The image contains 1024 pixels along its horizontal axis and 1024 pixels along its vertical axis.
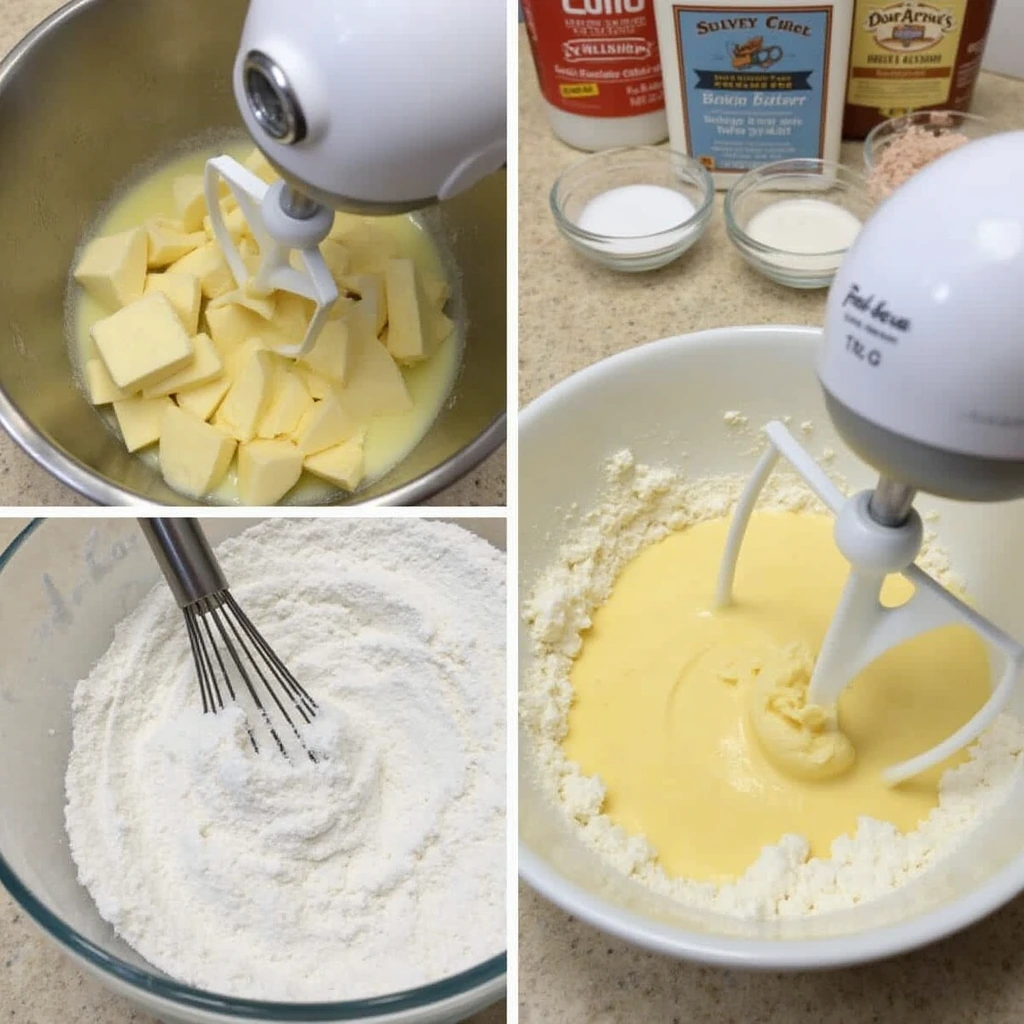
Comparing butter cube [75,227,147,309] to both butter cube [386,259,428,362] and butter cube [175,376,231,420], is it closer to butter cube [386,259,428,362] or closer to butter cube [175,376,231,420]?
butter cube [175,376,231,420]

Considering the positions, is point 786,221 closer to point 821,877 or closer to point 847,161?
point 847,161

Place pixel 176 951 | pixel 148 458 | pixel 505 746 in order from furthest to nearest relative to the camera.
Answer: pixel 148 458, pixel 505 746, pixel 176 951

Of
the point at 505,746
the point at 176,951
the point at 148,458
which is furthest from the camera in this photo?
the point at 148,458

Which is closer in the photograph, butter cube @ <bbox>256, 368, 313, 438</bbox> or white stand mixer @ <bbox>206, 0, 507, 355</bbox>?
white stand mixer @ <bbox>206, 0, 507, 355</bbox>

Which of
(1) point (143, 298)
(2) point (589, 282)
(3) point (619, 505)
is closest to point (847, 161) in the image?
(2) point (589, 282)

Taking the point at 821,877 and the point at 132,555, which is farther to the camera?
the point at 132,555

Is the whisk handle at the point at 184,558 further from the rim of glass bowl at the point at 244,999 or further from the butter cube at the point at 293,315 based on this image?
the butter cube at the point at 293,315

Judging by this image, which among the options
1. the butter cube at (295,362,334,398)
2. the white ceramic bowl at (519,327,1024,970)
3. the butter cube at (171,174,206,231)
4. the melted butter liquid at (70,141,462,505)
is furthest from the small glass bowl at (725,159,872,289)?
the butter cube at (171,174,206,231)
